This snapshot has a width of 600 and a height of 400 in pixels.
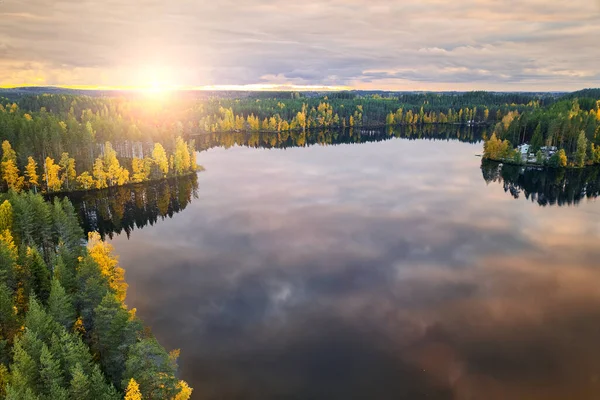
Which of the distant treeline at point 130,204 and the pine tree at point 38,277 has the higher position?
the pine tree at point 38,277

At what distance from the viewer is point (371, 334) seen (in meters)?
45.5

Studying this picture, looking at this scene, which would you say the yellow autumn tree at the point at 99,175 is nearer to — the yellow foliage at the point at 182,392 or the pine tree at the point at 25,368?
the pine tree at the point at 25,368

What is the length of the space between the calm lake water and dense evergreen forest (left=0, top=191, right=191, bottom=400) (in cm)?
789

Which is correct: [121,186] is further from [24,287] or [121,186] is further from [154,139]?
[24,287]

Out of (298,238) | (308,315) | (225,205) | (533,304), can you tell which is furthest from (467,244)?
(225,205)

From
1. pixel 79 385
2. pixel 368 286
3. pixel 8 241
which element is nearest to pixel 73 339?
pixel 79 385

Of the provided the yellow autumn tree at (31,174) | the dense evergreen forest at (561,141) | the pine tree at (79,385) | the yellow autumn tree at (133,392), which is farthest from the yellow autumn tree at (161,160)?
the dense evergreen forest at (561,141)

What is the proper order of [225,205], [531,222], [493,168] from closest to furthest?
[531,222], [225,205], [493,168]

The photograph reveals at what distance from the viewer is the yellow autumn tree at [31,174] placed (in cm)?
9350

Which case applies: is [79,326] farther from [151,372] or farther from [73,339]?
[151,372]

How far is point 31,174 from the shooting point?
93688mm

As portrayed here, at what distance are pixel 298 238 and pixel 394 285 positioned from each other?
21879 mm

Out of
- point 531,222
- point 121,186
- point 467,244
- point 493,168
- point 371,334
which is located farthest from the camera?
point 493,168

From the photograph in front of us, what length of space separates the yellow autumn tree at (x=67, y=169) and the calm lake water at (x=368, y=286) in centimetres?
1332
